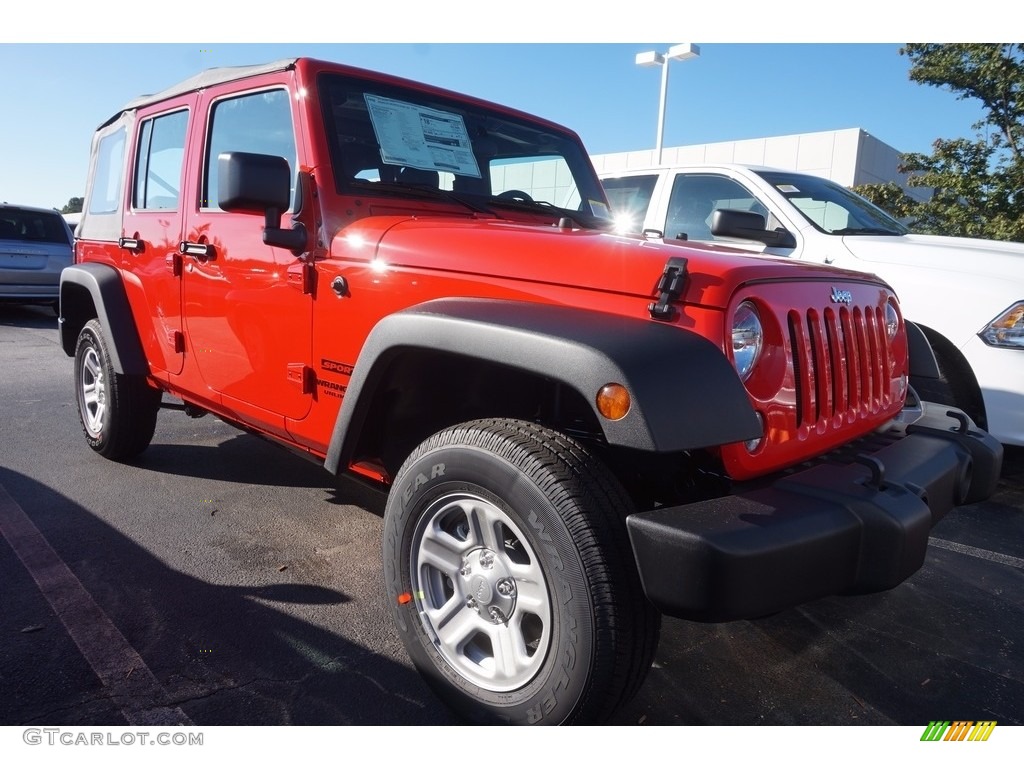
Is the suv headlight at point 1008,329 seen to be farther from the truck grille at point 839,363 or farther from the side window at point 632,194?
the side window at point 632,194

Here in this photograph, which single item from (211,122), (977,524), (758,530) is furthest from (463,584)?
(977,524)

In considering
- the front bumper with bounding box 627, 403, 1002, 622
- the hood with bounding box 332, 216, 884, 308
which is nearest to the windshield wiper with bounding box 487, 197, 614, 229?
the hood with bounding box 332, 216, 884, 308

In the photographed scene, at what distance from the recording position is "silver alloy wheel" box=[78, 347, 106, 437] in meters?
4.39

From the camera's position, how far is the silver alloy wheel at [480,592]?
1.99 m

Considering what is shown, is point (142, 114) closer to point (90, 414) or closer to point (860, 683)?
point (90, 414)

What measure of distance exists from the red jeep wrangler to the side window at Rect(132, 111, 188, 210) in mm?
166

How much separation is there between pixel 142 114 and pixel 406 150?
78.7 inches

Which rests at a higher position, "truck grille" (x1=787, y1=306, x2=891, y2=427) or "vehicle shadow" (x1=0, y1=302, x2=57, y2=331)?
"truck grille" (x1=787, y1=306, x2=891, y2=427)

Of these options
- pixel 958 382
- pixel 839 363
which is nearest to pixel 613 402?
pixel 839 363

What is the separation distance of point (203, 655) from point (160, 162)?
8.60ft

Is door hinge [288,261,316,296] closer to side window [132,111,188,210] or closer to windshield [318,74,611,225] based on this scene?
windshield [318,74,611,225]

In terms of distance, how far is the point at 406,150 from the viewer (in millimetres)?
3000

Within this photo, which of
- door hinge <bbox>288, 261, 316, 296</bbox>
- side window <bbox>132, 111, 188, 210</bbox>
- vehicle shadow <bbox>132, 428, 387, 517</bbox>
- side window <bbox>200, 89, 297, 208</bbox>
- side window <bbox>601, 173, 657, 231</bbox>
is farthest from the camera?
side window <bbox>601, 173, 657, 231</bbox>

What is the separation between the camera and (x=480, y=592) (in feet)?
6.92
